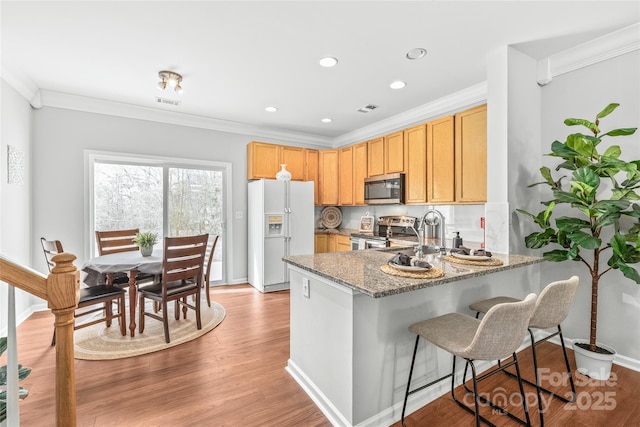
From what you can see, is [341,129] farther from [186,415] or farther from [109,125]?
[186,415]

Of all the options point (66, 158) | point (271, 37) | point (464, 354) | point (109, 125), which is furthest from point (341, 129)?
point (464, 354)

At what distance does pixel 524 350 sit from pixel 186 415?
9.08ft

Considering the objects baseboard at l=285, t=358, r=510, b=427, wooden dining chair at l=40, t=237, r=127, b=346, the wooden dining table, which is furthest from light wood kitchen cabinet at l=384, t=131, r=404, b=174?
wooden dining chair at l=40, t=237, r=127, b=346

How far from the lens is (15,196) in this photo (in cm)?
305

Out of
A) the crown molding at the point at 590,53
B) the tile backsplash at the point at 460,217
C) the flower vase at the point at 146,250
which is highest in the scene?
the crown molding at the point at 590,53

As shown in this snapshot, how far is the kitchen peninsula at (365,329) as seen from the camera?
5.35 ft

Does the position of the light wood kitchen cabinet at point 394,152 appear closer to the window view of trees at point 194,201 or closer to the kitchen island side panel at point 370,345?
the kitchen island side panel at point 370,345

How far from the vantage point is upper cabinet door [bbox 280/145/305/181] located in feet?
16.4

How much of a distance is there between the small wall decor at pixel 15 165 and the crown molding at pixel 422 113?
4.37m

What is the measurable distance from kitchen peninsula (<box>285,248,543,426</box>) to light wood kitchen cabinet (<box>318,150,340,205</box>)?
3.15 metres

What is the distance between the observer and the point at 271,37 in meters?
2.38

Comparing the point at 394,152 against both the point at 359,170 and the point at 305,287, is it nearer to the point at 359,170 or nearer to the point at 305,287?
the point at 359,170

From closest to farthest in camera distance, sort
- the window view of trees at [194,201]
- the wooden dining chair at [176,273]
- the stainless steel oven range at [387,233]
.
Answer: the wooden dining chair at [176,273] < the stainless steel oven range at [387,233] < the window view of trees at [194,201]

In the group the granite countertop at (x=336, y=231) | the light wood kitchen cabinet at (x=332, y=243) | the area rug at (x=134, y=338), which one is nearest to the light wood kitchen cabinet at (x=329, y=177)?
the granite countertop at (x=336, y=231)
